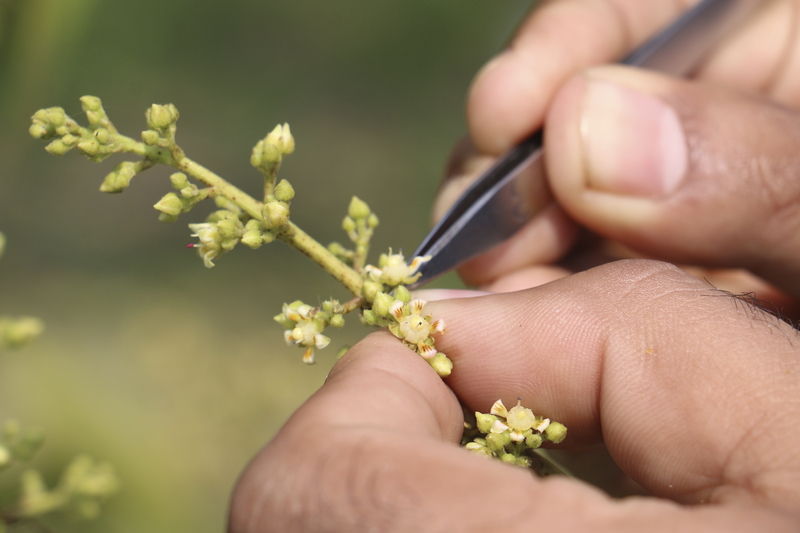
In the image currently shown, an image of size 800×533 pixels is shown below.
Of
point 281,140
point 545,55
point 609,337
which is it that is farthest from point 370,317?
point 545,55

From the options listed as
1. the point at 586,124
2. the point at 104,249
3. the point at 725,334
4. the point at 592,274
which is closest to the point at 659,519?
the point at 725,334

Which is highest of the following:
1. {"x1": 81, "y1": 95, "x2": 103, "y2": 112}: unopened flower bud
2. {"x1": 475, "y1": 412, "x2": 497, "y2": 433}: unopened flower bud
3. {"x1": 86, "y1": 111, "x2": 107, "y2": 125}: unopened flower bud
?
{"x1": 81, "y1": 95, "x2": 103, "y2": 112}: unopened flower bud

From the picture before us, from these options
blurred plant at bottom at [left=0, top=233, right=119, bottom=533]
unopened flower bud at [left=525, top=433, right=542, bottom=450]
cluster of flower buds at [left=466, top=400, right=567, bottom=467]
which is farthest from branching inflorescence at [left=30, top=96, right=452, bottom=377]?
blurred plant at bottom at [left=0, top=233, right=119, bottom=533]

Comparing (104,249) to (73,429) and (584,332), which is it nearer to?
(73,429)

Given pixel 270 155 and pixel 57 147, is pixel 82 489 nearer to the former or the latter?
pixel 57 147

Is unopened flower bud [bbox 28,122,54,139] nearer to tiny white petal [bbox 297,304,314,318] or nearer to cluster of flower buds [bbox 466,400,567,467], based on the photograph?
tiny white petal [bbox 297,304,314,318]

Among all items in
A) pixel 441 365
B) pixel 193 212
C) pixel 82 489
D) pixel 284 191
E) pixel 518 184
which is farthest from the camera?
pixel 193 212

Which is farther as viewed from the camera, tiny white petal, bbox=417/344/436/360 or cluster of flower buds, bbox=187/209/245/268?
tiny white petal, bbox=417/344/436/360

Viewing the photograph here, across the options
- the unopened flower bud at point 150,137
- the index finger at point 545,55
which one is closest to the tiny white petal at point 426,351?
the unopened flower bud at point 150,137
